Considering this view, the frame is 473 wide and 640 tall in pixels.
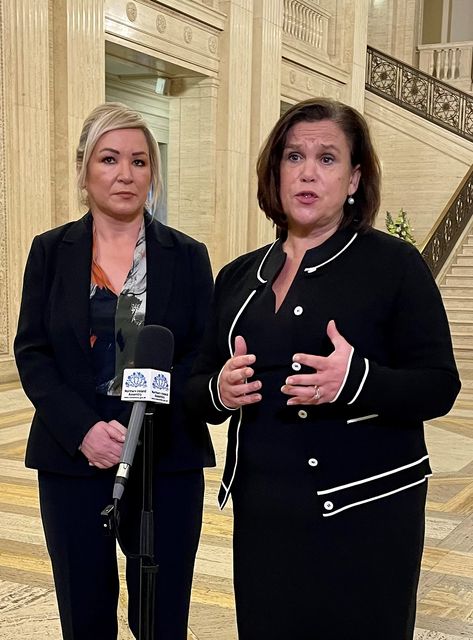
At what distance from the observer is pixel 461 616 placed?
11.9ft

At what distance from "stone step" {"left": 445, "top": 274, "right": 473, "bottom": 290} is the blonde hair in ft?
46.3

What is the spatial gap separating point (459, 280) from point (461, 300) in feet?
2.76

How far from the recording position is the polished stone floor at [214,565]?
11.5ft

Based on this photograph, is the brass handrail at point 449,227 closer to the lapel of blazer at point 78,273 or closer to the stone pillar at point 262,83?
the stone pillar at point 262,83

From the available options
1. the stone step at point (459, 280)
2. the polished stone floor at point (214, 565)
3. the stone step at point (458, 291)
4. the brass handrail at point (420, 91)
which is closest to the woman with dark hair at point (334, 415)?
the polished stone floor at point (214, 565)

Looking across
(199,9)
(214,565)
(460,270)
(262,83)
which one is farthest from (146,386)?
(460,270)

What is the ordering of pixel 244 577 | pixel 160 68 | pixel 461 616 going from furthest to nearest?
pixel 160 68 < pixel 461 616 < pixel 244 577

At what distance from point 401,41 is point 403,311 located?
22.4m

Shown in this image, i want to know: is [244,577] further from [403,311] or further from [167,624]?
[403,311]

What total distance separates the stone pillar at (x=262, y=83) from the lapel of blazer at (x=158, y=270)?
38.7 feet

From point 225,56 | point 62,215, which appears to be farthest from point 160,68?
point 62,215

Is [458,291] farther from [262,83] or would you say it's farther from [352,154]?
[352,154]

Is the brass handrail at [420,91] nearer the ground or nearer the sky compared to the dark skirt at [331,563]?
nearer the sky

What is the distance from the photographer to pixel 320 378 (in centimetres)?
181
